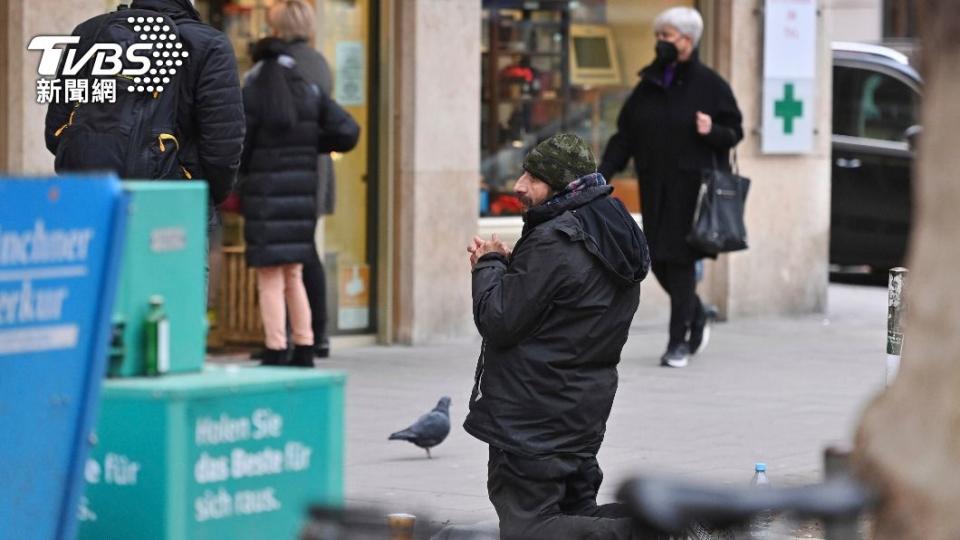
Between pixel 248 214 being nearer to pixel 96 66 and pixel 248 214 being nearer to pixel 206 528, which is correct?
pixel 96 66

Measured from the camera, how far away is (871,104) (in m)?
17.8

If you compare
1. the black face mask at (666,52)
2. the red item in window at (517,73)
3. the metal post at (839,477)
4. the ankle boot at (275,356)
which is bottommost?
the ankle boot at (275,356)

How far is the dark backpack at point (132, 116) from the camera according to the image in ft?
22.9

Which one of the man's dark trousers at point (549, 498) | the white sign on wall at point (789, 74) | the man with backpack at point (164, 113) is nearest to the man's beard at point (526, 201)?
the man's dark trousers at point (549, 498)

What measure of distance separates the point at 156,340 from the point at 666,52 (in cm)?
814

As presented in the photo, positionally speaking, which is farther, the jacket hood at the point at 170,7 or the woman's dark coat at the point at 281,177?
the woman's dark coat at the point at 281,177

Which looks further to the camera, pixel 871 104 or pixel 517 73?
pixel 871 104

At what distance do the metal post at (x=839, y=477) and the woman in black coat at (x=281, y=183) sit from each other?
8267mm

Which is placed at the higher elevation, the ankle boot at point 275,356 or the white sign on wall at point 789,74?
the white sign on wall at point 789,74

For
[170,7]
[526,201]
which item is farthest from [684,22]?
[526,201]

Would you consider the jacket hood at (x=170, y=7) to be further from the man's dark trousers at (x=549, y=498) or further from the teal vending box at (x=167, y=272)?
the teal vending box at (x=167, y=272)

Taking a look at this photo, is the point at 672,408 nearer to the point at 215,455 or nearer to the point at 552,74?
the point at 552,74

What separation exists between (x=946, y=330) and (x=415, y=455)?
6.45 meters

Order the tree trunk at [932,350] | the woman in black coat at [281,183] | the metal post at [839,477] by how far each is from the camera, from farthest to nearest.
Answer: the woman in black coat at [281,183]
the metal post at [839,477]
the tree trunk at [932,350]
